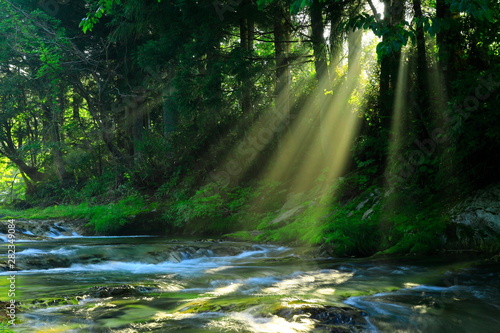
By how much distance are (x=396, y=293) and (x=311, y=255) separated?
3120mm

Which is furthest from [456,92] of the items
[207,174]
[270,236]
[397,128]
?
[207,174]

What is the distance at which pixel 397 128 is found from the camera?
8.98 m

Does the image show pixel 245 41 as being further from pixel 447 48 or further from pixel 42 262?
pixel 42 262

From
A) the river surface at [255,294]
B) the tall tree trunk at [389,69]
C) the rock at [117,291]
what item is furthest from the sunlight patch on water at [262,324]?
the tall tree trunk at [389,69]

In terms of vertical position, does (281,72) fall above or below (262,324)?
above

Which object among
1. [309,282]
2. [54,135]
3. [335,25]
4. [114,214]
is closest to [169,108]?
[114,214]

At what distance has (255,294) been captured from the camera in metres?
5.35

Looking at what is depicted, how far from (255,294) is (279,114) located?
33.0 feet

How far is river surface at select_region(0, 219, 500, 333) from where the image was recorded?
400 cm

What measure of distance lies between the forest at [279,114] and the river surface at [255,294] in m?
1.41

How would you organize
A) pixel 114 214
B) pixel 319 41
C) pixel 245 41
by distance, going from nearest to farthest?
pixel 319 41, pixel 245 41, pixel 114 214

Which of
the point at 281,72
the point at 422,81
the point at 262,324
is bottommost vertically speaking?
the point at 262,324

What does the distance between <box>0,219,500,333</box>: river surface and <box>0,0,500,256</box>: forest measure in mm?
1406

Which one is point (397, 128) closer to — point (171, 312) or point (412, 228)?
point (412, 228)
